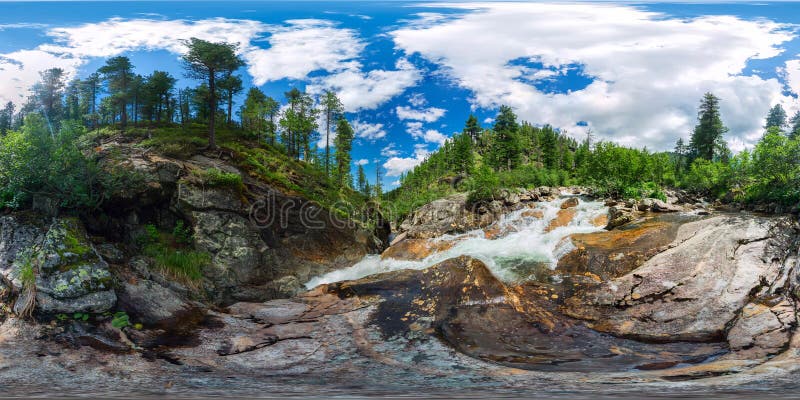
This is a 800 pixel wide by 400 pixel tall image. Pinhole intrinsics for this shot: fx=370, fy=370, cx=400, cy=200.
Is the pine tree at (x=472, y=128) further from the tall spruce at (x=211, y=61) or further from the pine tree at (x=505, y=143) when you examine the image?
the tall spruce at (x=211, y=61)

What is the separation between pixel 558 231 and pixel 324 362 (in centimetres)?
1755

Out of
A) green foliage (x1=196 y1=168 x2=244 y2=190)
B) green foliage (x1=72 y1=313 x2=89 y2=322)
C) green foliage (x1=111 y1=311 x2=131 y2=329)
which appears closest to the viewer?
green foliage (x1=72 y1=313 x2=89 y2=322)

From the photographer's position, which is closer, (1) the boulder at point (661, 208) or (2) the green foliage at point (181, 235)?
(2) the green foliage at point (181, 235)

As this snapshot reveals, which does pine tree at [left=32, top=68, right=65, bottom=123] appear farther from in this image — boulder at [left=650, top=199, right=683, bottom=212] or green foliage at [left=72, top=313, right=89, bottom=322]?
boulder at [left=650, top=199, right=683, bottom=212]

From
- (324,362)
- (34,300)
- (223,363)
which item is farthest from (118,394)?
(34,300)

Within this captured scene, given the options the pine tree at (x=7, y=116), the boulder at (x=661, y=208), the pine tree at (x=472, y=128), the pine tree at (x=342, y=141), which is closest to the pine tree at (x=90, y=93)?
the pine tree at (x=7, y=116)

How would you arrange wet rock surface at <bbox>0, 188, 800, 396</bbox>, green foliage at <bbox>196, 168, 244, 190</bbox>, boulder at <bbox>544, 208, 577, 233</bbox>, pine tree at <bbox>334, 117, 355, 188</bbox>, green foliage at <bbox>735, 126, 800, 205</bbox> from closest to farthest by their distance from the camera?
wet rock surface at <bbox>0, 188, 800, 396</bbox> → green foliage at <bbox>735, 126, 800, 205</bbox> → green foliage at <bbox>196, 168, 244, 190</bbox> → boulder at <bbox>544, 208, 577, 233</bbox> → pine tree at <bbox>334, 117, 355, 188</bbox>

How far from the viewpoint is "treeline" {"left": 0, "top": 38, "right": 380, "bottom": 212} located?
Answer: 12.0 meters

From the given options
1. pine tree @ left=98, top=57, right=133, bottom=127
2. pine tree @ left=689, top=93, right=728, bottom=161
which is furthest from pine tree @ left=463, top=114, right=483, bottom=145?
pine tree @ left=98, top=57, right=133, bottom=127

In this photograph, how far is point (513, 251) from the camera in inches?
731

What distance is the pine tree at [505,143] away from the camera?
68.5 m

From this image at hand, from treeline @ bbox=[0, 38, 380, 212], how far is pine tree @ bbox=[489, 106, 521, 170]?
31.4 m

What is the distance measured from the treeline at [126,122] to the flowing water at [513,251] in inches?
386

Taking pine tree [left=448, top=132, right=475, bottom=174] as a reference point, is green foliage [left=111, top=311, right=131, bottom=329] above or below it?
above
